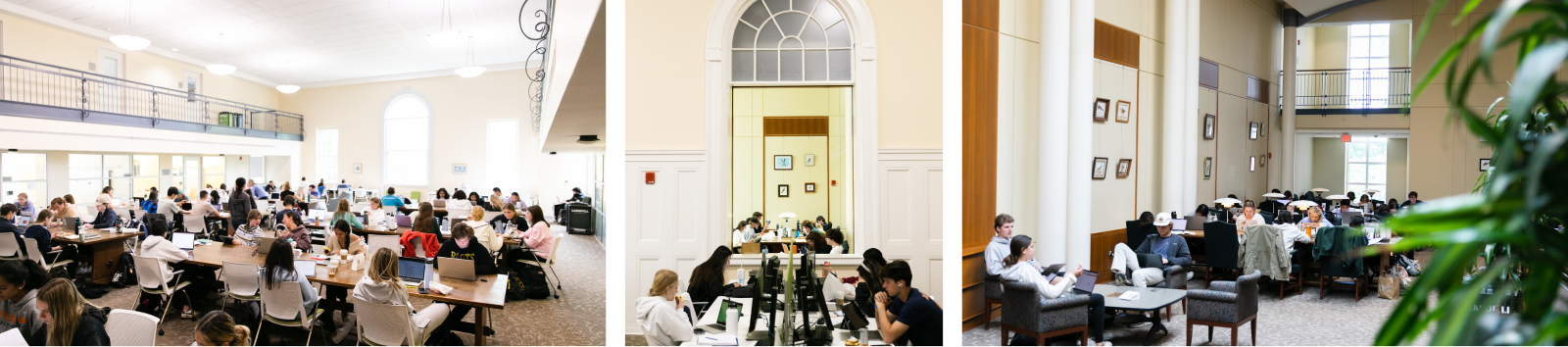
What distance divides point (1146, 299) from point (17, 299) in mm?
7482

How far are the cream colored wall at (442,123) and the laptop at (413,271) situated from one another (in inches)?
426

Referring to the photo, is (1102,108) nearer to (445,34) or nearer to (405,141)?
(445,34)

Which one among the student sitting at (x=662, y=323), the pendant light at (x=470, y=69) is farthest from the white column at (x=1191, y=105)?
the pendant light at (x=470, y=69)

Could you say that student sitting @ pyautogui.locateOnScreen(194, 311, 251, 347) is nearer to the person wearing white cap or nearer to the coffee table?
the coffee table

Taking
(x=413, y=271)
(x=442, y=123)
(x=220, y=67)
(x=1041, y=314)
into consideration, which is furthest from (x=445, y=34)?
(x=1041, y=314)

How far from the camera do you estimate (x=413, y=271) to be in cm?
534

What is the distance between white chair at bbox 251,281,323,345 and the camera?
487 centimetres

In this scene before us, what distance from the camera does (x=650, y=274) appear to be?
192 inches

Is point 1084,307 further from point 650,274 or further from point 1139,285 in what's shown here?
point 650,274

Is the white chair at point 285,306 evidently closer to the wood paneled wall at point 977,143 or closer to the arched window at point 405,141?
the wood paneled wall at point 977,143

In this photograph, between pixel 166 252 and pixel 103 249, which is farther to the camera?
pixel 103 249

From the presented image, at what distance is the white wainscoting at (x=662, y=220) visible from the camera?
15.7 feet

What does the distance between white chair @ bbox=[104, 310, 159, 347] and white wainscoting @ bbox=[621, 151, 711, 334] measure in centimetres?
257

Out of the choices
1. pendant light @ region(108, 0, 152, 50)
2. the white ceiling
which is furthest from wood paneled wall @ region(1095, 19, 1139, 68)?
pendant light @ region(108, 0, 152, 50)
